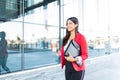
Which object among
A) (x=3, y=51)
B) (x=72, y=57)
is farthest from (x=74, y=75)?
(x=3, y=51)

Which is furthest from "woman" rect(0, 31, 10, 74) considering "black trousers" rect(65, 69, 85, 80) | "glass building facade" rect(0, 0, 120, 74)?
"black trousers" rect(65, 69, 85, 80)

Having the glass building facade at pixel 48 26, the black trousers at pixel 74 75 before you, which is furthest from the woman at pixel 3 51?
the black trousers at pixel 74 75

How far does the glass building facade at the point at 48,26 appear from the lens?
6.51m

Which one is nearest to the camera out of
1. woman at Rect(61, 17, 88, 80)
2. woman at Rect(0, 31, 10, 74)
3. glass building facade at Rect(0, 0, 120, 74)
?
woman at Rect(61, 17, 88, 80)

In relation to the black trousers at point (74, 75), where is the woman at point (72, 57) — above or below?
above

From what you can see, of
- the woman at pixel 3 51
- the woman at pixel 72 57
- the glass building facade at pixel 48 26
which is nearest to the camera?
the woman at pixel 72 57

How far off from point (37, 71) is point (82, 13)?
4922 mm

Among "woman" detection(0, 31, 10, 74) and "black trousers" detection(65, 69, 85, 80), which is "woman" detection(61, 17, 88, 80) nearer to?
"black trousers" detection(65, 69, 85, 80)

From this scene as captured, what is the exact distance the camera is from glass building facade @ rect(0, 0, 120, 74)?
6.51 metres

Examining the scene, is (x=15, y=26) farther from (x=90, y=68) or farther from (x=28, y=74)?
(x=90, y=68)

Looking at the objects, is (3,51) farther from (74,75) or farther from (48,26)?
(74,75)

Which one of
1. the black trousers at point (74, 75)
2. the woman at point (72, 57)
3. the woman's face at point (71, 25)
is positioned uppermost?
the woman's face at point (71, 25)

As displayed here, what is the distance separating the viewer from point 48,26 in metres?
7.82

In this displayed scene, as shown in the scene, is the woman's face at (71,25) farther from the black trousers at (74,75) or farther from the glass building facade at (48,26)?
the glass building facade at (48,26)
